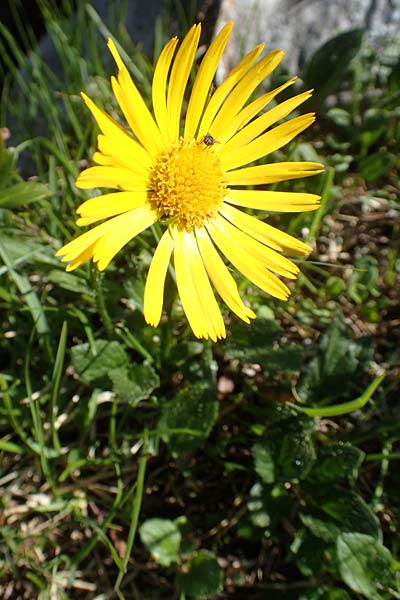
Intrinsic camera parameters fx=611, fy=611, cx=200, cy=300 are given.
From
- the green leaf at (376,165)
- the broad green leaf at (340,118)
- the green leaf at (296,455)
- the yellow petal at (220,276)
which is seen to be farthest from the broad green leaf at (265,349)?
the broad green leaf at (340,118)

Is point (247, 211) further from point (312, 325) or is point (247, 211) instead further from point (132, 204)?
point (132, 204)

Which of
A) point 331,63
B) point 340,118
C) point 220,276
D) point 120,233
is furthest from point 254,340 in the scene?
point 331,63

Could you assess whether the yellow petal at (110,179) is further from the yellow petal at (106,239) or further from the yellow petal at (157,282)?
the yellow petal at (157,282)

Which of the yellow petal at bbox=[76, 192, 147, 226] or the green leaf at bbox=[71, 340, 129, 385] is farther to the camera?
A: the green leaf at bbox=[71, 340, 129, 385]

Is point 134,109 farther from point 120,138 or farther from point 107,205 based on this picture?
point 107,205

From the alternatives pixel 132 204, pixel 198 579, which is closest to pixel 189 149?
pixel 132 204

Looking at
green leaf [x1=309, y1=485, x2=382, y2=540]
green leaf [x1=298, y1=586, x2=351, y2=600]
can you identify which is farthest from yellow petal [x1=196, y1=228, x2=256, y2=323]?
green leaf [x1=298, y1=586, x2=351, y2=600]

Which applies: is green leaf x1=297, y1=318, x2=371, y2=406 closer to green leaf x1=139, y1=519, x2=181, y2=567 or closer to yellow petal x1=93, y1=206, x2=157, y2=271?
green leaf x1=139, y1=519, x2=181, y2=567
